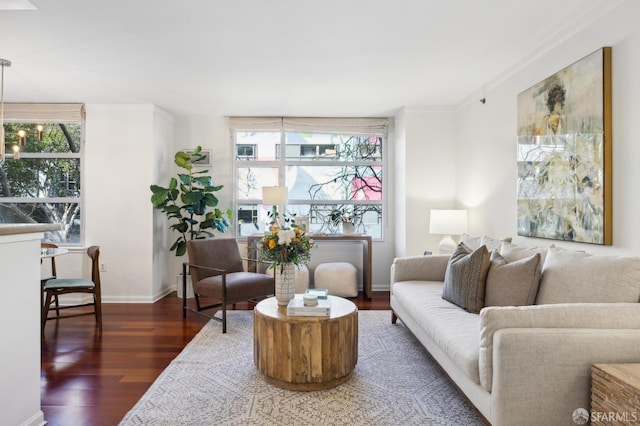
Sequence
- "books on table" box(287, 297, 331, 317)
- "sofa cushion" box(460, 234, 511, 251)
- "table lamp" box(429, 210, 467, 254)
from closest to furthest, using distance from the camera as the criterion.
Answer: "books on table" box(287, 297, 331, 317), "sofa cushion" box(460, 234, 511, 251), "table lamp" box(429, 210, 467, 254)

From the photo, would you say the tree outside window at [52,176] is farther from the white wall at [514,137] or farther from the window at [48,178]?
the white wall at [514,137]

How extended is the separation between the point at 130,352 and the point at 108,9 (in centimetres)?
252

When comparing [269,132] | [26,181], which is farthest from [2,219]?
[269,132]

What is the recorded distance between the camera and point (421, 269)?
360 cm

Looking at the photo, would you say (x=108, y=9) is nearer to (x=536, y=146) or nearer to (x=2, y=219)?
(x=536, y=146)

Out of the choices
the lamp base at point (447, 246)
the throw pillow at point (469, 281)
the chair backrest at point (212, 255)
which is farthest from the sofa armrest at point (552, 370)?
the chair backrest at point (212, 255)

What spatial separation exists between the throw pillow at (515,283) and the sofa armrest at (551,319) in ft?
2.10

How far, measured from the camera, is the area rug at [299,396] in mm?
2105

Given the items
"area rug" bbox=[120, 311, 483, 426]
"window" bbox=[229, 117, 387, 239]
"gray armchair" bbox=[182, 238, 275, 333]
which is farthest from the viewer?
"window" bbox=[229, 117, 387, 239]

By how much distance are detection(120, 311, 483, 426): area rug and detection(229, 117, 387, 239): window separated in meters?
2.64

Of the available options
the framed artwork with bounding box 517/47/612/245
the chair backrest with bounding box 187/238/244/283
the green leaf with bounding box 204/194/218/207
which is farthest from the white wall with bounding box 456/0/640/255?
the green leaf with bounding box 204/194/218/207

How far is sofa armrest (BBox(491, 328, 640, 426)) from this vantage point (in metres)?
1.61

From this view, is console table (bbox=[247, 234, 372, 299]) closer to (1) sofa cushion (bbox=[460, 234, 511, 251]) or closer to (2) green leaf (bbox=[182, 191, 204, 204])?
(2) green leaf (bbox=[182, 191, 204, 204])

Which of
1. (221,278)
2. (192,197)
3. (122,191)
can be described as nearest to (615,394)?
(221,278)
